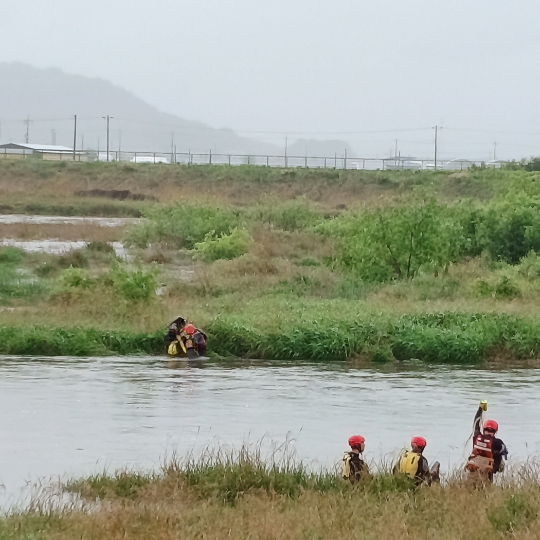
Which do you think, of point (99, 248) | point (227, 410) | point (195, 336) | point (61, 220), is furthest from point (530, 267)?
point (61, 220)

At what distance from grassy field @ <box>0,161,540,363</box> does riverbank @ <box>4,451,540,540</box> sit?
1025 centimetres

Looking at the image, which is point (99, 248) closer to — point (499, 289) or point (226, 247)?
point (226, 247)

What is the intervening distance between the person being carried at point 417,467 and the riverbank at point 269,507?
15 cm

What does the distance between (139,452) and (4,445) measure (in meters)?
1.87

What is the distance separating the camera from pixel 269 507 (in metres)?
9.59

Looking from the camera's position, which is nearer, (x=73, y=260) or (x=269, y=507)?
(x=269, y=507)

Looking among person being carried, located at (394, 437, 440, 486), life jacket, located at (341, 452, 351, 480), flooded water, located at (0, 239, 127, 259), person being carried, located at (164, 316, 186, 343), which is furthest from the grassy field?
person being carried, located at (394, 437, 440, 486)

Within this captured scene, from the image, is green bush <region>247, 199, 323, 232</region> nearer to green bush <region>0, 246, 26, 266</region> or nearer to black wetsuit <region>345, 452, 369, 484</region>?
green bush <region>0, 246, 26, 266</region>

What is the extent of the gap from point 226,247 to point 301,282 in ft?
26.1

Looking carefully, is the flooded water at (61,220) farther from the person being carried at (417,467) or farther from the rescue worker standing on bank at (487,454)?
the person being carried at (417,467)

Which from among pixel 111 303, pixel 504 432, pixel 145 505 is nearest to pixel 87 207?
pixel 111 303

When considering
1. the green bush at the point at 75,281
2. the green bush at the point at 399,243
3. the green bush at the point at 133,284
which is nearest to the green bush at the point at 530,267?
the green bush at the point at 399,243

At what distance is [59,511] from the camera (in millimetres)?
9320

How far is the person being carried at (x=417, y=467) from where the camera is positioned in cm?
1064
